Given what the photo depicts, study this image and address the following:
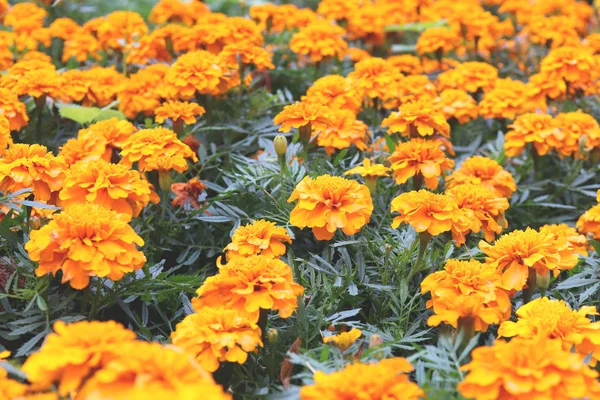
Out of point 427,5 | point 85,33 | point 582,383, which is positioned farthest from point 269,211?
point 427,5

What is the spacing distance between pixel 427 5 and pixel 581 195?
1.68 m

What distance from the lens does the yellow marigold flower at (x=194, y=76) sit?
2.30m

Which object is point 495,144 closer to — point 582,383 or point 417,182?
point 417,182

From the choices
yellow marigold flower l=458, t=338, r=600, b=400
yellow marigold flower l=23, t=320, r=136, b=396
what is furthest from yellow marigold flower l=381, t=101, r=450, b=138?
yellow marigold flower l=23, t=320, r=136, b=396

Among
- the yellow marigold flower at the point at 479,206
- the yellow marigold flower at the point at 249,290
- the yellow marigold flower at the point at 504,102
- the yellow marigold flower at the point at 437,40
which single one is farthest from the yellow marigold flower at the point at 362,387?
the yellow marigold flower at the point at 437,40

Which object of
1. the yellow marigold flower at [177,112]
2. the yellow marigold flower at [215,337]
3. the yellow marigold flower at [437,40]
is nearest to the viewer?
the yellow marigold flower at [215,337]

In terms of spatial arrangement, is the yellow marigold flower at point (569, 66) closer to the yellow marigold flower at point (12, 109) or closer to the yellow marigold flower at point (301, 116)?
the yellow marigold flower at point (301, 116)

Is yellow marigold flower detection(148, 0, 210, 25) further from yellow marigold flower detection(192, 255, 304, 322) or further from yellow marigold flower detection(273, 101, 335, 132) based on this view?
yellow marigold flower detection(192, 255, 304, 322)

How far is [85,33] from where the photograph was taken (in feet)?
10.2

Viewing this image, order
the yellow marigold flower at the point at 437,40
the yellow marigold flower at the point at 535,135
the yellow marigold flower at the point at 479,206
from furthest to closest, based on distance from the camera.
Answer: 1. the yellow marigold flower at the point at 437,40
2. the yellow marigold flower at the point at 535,135
3. the yellow marigold flower at the point at 479,206

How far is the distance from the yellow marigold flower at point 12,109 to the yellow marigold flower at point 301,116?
2.57ft

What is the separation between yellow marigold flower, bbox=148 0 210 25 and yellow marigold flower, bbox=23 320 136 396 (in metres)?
2.48

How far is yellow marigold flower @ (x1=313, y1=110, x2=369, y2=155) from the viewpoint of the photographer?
220 cm

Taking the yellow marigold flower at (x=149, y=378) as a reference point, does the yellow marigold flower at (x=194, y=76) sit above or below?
below
